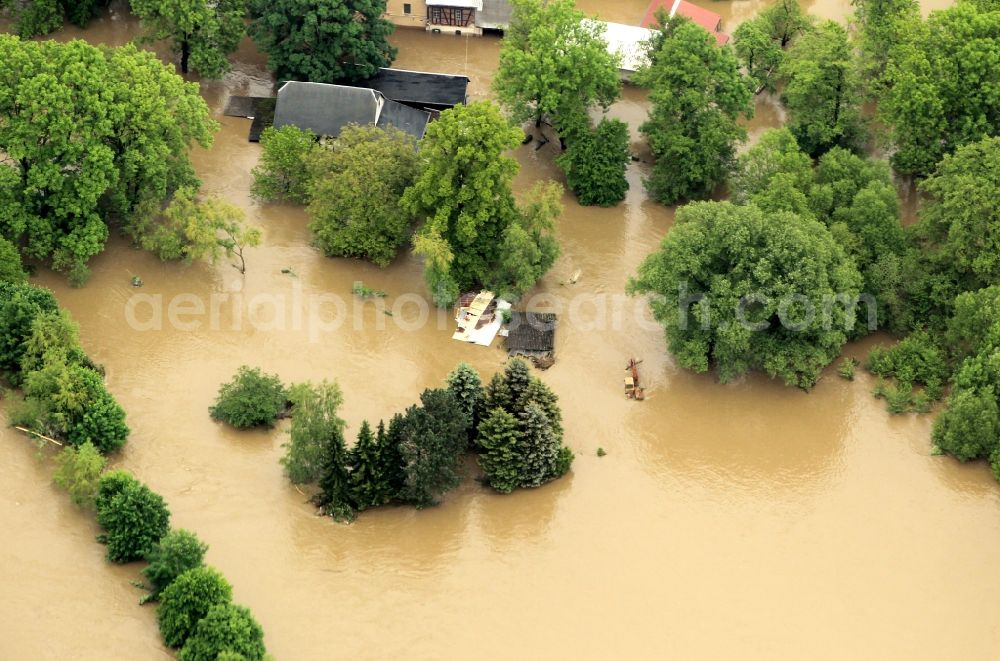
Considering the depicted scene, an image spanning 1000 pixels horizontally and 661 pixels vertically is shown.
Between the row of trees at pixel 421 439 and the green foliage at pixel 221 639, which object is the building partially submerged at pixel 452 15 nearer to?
the row of trees at pixel 421 439

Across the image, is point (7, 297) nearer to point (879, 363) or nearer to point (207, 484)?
point (207, 484)

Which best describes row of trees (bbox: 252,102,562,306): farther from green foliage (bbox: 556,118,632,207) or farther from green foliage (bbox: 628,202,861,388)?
green foliage (bbox: 628,202,861,388)

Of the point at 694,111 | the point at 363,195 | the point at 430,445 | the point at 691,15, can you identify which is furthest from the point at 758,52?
the point at 430,445

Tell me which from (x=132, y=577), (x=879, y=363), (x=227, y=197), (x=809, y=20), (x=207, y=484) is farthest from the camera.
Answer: (x=809, y=20)

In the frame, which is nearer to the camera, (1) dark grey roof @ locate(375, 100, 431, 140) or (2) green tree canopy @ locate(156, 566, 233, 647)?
(2) green tree canopy @ locate(156, 566, 233, 647)

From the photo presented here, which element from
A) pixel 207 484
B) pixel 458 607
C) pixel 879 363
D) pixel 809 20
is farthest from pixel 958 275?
pixel 207 484

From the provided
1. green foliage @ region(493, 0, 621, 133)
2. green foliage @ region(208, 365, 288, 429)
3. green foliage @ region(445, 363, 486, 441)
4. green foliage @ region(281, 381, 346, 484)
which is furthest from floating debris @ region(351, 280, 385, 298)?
green foliage @ region(493, 0, 621, 133)

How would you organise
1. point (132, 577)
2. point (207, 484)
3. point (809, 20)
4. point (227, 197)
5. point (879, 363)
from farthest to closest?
point (809, 20) < point (227, 197) < point (879, 363) < point (207, 484) < point (132, 577)
